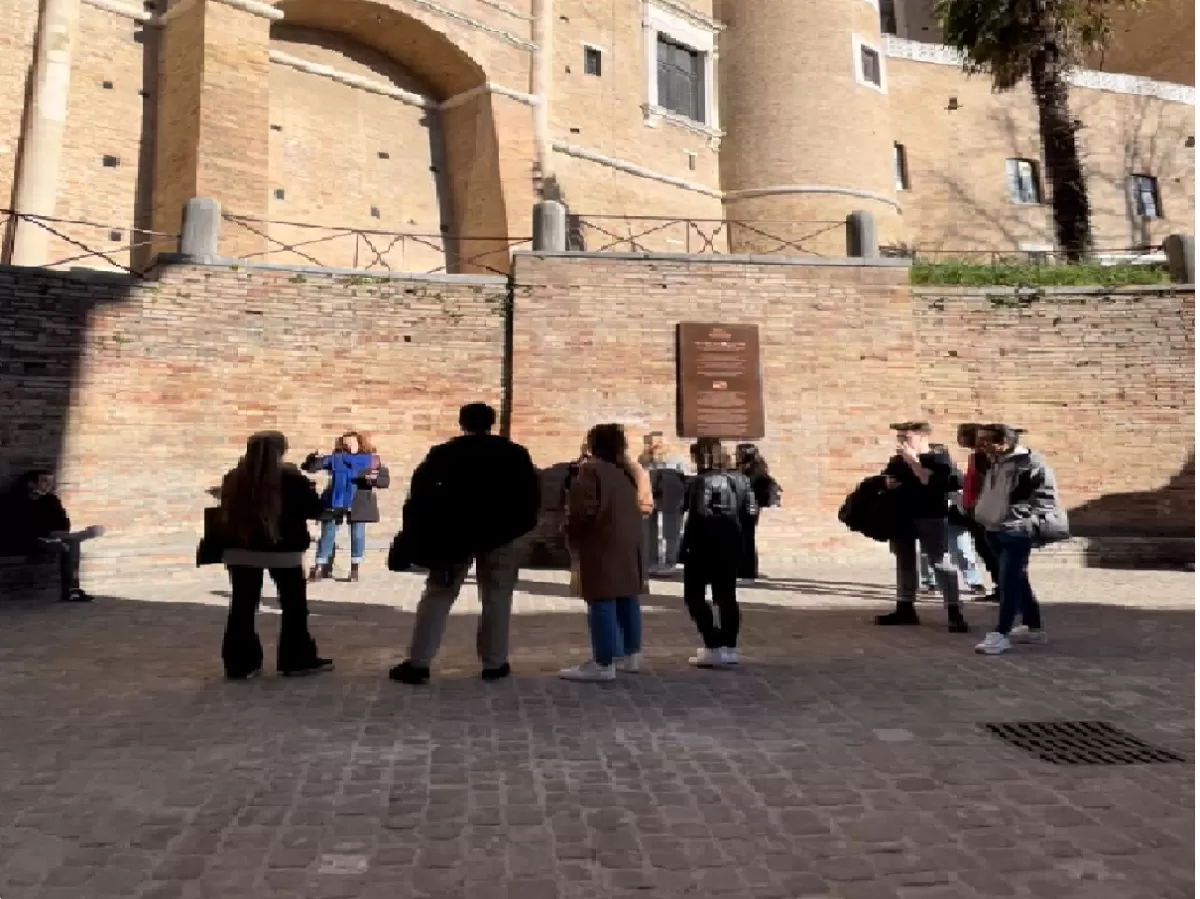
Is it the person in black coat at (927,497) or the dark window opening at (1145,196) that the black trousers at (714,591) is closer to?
the person in black coat at (927,497)

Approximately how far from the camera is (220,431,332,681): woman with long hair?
512 cm

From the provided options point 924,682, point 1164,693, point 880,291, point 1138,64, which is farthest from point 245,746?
point 1138,64

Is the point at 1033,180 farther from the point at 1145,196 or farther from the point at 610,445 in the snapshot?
the point at 610,445

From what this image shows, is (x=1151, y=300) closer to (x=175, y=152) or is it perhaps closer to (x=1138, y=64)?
(x=175, y=152)

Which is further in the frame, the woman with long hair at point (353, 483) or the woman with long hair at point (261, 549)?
the woman with long hair at point (353, 483)

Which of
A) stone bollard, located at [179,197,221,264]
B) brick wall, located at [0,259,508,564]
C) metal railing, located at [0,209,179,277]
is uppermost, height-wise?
metal railing, located at [0,209,179,277]

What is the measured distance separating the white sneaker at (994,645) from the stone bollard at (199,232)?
10.1 metres

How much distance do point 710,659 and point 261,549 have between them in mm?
2839

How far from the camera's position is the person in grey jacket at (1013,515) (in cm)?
572

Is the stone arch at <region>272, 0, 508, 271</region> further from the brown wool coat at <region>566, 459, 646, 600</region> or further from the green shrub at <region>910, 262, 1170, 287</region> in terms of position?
the brown wool coat at <region>566, 459, 646, 600</region>

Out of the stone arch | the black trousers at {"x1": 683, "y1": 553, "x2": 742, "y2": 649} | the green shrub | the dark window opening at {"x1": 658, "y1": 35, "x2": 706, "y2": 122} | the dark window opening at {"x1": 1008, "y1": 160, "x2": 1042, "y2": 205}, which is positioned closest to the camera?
the black trousers at {"x1": 683, "y1": 553, "x2": 742, "y2": 649}

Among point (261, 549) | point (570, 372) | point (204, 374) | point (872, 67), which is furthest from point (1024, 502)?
point (872, 67)

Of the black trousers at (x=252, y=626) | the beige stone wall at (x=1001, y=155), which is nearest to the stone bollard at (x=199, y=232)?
the black trousers at (x=252, y=626)

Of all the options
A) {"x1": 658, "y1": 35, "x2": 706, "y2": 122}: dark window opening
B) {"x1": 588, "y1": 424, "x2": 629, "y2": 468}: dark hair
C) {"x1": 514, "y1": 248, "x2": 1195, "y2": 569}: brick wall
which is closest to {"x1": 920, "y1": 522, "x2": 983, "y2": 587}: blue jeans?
{"x1": 514, "y1": 248, "x2": 1195, "y2": 569}: brick wall
